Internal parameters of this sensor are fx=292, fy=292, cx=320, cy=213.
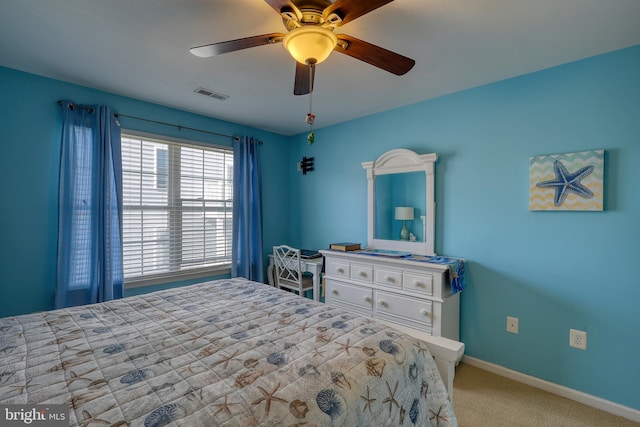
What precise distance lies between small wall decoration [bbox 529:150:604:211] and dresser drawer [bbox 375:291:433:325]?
1.13 m

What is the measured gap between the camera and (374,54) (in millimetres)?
1510

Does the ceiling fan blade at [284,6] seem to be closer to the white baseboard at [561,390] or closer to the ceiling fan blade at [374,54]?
the ceiling fan blade at [374,54]

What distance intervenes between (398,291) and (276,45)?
2.13m

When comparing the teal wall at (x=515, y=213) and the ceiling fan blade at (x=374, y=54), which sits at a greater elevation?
the ceiling fan blade at (x=374, y=54)

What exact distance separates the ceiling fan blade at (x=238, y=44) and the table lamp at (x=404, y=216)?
204cm

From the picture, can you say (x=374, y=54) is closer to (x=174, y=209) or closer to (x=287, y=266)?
(x=287, y=266)

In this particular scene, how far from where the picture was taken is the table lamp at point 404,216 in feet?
9.62

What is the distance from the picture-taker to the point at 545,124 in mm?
2201

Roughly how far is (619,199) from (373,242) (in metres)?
1.93

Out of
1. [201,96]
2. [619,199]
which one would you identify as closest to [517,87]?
[619,199]

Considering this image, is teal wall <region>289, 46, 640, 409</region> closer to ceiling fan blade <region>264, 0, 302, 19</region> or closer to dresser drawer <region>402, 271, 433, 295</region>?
dresser drawer <region>402, 271, 433, 295</region>

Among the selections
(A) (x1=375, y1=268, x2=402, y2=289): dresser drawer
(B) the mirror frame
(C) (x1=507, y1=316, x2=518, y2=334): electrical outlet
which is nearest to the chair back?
(B) the mirror frame

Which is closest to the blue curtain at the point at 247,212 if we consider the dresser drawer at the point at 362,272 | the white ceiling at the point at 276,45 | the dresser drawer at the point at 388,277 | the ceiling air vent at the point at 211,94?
the ceiling air vent at the point at 211,94

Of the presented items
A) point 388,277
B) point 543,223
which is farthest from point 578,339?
point 388,277
